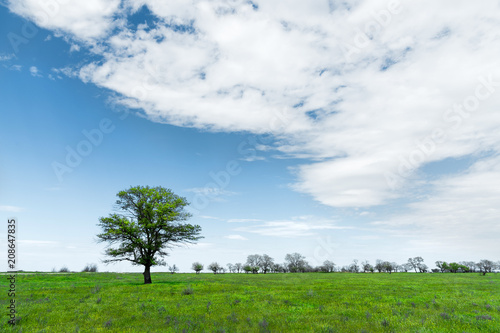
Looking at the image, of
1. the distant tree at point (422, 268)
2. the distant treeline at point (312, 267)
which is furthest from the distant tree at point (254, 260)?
the distant tree at point (422, 268)

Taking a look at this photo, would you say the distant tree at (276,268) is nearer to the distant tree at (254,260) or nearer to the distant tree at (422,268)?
the distant tree at (254,260)

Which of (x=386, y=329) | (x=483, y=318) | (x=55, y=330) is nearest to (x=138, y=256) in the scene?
(x=55, y=330)

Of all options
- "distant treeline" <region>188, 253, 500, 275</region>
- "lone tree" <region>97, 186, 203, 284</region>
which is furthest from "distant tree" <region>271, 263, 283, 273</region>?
"lone tree" <region>97, 186, 203, 284</region>

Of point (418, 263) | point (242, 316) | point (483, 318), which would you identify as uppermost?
point (242, 316)

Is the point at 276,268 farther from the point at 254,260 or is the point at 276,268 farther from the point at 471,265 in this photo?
the point at 471,265

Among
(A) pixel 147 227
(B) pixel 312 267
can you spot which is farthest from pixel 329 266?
(A) pixel 147 227

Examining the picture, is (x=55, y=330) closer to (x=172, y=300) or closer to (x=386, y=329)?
(x=172, y=300)

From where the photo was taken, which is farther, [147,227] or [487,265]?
[487,265]

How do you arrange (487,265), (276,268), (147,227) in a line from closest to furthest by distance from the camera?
(147,227), (487,265), (276,268)

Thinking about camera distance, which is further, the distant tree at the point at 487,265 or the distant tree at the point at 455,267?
the distant tree at the point at 455,267

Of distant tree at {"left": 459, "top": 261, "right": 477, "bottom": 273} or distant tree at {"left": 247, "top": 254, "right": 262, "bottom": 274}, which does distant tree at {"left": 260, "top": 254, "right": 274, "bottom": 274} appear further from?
distant tree at {"left": 459, "top": 261, "right": 477, "bottom": 273}

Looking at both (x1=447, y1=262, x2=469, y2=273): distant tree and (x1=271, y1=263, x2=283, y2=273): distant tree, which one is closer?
(x1=447, y1=262, x2=469, y2=273): distant tree

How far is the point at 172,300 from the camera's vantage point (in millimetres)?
18562

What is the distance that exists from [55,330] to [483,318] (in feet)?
67.9
